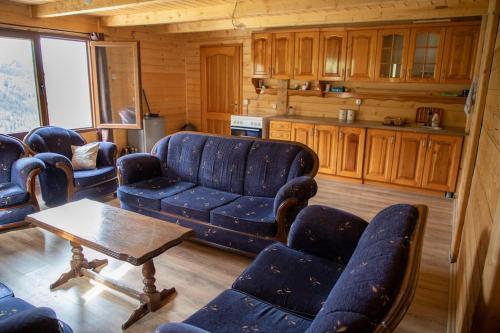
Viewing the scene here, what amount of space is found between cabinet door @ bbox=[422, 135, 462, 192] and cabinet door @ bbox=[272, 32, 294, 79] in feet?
7.79

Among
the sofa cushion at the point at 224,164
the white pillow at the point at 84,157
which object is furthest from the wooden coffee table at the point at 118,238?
the white pillow at the point at 84,157

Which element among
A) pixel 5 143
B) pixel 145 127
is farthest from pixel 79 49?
pixel 5 143

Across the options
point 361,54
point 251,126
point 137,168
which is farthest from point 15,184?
point 361,54

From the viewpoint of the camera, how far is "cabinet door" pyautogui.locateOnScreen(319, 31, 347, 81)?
510 centimetres

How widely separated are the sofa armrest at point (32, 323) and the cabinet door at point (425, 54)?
4.89m

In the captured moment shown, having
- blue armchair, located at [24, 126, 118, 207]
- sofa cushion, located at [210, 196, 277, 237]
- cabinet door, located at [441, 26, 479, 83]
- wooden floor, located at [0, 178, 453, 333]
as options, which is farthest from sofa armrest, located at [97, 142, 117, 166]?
cabinet door, located at [441, 26, 479, 83]

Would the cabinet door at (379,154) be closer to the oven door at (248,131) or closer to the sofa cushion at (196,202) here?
the oven door at (248,131)

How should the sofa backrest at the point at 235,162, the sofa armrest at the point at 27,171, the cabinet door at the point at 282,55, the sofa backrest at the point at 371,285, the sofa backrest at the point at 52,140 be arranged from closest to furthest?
1. the sofa backrest at the point at 371,285
2. the sofa backrest at the point at 235,162
3. the sofa armrest at the point at 27,171
4. the sofa backrest at the point at 52,140
5. the cabinet door at the point at 282,55

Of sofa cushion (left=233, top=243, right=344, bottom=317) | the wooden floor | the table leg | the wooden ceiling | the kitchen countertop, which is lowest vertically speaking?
the wooden floor

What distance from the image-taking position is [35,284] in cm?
254

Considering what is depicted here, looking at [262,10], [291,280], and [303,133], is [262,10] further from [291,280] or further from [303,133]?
[291,280]

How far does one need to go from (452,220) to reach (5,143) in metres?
4.92

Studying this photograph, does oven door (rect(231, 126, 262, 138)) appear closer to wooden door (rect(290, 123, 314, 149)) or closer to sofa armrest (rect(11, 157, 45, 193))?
wooden door (rect(290, 123, 314, 149))

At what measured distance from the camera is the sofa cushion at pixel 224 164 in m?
3.40
